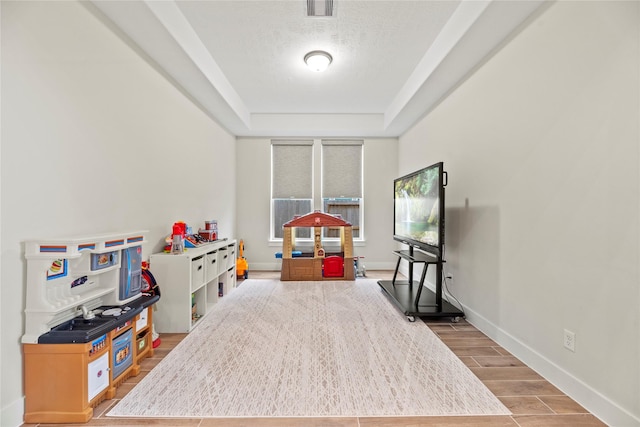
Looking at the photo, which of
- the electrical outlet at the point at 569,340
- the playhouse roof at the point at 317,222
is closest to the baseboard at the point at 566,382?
the electrical outlet at the point at 569,340

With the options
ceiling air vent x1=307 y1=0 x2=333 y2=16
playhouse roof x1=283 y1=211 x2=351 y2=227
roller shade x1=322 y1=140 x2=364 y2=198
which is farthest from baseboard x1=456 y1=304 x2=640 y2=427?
roller shade x1=322 y1=140 x2=364 y2=198

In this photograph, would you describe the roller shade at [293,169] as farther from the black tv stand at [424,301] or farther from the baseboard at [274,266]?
the black tv stand at [424,301]

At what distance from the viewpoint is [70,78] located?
1.74 meters

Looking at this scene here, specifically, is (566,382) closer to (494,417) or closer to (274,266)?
(494,417)

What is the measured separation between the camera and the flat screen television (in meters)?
2.67

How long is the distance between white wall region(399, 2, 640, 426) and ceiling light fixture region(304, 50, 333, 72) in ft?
4.98

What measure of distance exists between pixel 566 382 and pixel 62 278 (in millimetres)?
3047

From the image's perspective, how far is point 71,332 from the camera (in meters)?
1.44

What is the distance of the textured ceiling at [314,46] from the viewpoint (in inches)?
85.7

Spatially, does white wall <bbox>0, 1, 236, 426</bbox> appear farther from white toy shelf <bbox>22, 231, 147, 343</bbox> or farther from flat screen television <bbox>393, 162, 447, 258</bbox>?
flat screen television <bbox>393, 162, 447, 258</bbox>

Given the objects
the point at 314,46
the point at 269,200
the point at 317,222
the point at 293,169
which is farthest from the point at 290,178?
the point at 314,46

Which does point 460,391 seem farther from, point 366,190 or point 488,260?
point 366,190

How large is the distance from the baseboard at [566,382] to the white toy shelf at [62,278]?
9.44 ft

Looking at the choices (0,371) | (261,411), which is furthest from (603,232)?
(0,371)
